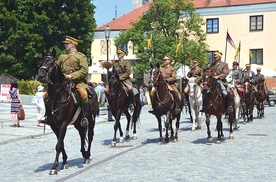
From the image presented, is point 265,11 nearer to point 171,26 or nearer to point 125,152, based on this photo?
point 171,26

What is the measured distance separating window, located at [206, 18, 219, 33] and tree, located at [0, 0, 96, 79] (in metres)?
15.6

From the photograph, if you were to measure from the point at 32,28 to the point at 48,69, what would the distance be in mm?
34767

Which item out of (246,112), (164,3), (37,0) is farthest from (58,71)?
(164,3)

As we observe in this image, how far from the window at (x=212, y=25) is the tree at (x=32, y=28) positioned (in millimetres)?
15624

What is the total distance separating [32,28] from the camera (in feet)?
141

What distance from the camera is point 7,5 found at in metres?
44.1

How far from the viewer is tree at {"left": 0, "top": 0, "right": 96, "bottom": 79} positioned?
42.8 m

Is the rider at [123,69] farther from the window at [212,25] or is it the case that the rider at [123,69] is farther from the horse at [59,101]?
the window at [212,25]

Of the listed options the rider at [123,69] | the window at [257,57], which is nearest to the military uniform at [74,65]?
the rider at [123,69]

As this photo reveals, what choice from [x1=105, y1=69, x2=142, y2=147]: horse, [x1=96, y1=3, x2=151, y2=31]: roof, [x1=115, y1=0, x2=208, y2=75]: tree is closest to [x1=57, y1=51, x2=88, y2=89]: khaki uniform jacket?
[x1=105, y1=69, x2=142, y2=147]: horse

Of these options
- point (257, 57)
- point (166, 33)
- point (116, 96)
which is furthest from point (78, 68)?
point (257, 57)

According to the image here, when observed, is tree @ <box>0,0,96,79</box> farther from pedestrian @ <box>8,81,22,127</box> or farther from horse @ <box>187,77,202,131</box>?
horse @ <box>187,77,202,131</box>

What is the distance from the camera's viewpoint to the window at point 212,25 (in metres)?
53.9

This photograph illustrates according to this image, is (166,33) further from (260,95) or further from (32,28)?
(260,95)
